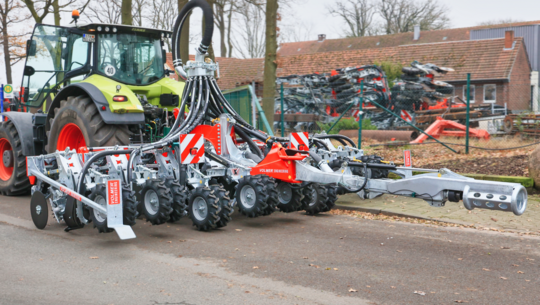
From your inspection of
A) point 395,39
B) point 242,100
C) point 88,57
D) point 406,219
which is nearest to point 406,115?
point 242,100

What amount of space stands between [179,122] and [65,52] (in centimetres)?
283

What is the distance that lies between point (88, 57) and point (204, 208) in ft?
12.9

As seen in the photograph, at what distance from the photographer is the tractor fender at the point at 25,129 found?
379 inches

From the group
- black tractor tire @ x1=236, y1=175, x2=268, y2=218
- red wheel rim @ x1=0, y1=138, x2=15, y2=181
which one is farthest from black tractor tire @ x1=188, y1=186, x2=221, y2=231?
red wheel rim @ x1=0, y1=138, x2=15, y2=181

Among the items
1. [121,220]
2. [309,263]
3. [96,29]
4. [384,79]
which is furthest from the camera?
[384,79]

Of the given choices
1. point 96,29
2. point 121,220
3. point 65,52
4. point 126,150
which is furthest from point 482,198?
point 65,52

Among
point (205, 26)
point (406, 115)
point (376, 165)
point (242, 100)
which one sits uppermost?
point (205, 26)

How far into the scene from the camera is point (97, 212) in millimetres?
6426

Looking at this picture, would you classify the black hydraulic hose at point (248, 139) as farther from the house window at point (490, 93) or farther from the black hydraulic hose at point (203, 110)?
the house window at point (490, 93)

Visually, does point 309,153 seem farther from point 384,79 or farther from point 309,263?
point 384,79

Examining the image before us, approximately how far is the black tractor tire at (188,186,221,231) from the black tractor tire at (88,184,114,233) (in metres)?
1.03

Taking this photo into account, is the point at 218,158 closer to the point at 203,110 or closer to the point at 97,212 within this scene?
the point at 203,110

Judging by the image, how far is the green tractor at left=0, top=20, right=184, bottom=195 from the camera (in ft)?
27.0

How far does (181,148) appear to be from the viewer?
716 centimetres
